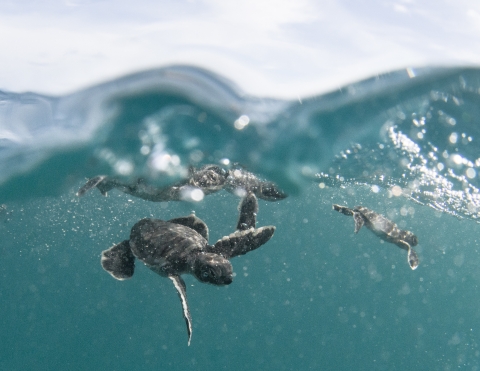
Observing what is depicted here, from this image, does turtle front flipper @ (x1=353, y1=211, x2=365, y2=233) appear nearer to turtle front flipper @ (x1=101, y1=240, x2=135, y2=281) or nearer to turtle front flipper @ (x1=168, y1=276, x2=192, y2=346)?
turtle front flipper @ (x1=168, y1=276, x2=192, y2=346)

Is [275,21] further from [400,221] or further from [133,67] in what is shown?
[400,221]

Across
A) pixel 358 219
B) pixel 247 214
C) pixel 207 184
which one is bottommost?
pixel 207 184

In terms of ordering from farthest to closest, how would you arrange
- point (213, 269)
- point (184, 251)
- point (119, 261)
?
point (119, 261) → point (184, 251) → point (213, 269)

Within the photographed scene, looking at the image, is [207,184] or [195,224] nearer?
[195,224]

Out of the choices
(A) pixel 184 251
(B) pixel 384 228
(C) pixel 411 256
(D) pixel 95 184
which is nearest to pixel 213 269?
(A) pixel 184 251

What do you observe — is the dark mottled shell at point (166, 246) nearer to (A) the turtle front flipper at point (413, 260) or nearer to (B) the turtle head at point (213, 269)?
(B) the turtle head at point (213, 269)

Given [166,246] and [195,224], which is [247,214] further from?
[166,246]

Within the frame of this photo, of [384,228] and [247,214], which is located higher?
[247,214]
